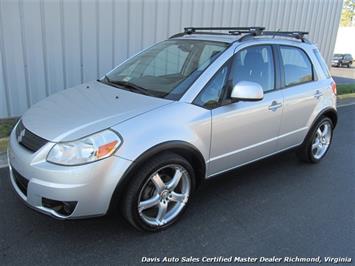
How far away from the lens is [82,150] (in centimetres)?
256

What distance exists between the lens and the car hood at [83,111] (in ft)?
8.77

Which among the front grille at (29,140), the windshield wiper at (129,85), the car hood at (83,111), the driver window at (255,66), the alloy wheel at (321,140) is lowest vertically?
the alloy wheel at (321,140)

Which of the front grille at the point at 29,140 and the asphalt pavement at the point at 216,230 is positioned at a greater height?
the front grille at the point at 29,140

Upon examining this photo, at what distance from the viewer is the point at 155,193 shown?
3.00 metres

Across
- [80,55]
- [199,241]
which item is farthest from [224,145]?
[80,55]

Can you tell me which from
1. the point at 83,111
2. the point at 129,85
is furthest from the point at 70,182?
the point at 129,85

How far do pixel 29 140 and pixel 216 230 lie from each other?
1.80 metres

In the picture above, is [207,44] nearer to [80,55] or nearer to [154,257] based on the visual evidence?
[154,257]

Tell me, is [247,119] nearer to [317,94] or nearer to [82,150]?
[317,94]

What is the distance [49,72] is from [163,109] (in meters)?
3.81

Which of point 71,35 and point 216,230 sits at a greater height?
point 71,35

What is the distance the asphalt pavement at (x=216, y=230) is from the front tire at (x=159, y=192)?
0.13m

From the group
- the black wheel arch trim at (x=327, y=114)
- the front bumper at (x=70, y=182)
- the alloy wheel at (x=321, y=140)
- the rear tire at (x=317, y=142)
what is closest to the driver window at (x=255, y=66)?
the black wheel arch trim at (x=327, y=114)

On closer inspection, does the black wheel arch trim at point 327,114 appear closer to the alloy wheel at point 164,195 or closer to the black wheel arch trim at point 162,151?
the black wheel arch trim at point 162,151
